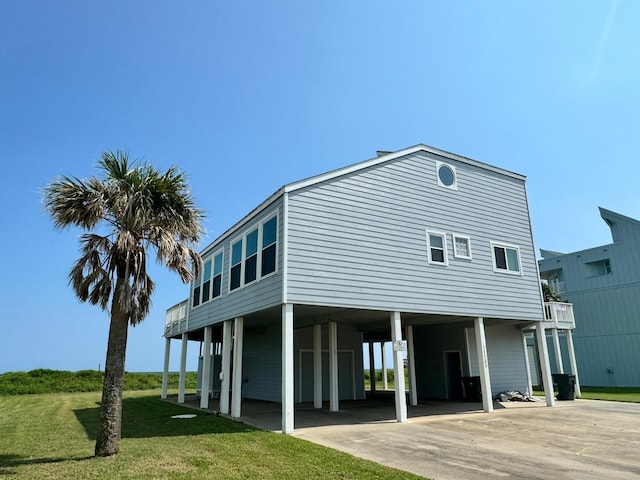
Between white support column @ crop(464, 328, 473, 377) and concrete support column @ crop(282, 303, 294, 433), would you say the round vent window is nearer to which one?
white support column @ crop(464, 328, 473, 377)

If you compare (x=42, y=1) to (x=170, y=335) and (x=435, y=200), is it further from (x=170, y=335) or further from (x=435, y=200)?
(x=170, y=335)

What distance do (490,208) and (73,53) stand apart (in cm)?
1403

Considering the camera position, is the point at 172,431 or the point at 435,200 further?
the point at 435,200

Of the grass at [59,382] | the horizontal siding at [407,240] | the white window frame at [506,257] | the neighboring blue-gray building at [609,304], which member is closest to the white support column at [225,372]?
the horizontal siding at [407,240]

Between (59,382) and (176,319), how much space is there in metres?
21.7

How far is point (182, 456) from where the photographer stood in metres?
7.92

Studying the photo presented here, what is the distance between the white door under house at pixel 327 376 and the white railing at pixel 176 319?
584 cm

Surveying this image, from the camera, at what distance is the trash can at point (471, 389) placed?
17.6 m

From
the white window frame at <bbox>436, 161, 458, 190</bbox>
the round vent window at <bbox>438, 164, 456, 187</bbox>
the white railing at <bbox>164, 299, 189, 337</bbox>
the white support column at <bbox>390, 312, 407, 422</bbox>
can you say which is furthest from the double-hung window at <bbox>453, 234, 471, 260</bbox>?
the white railing at <bbox>164, 299, 189, 337</bbox>

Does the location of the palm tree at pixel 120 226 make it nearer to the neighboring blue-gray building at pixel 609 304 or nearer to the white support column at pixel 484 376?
the white support column at pixel 484 376

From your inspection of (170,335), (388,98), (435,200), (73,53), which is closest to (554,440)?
(435,200)

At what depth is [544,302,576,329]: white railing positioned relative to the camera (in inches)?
760

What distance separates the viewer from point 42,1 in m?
10.6

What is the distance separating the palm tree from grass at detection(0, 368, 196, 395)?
32.3m
